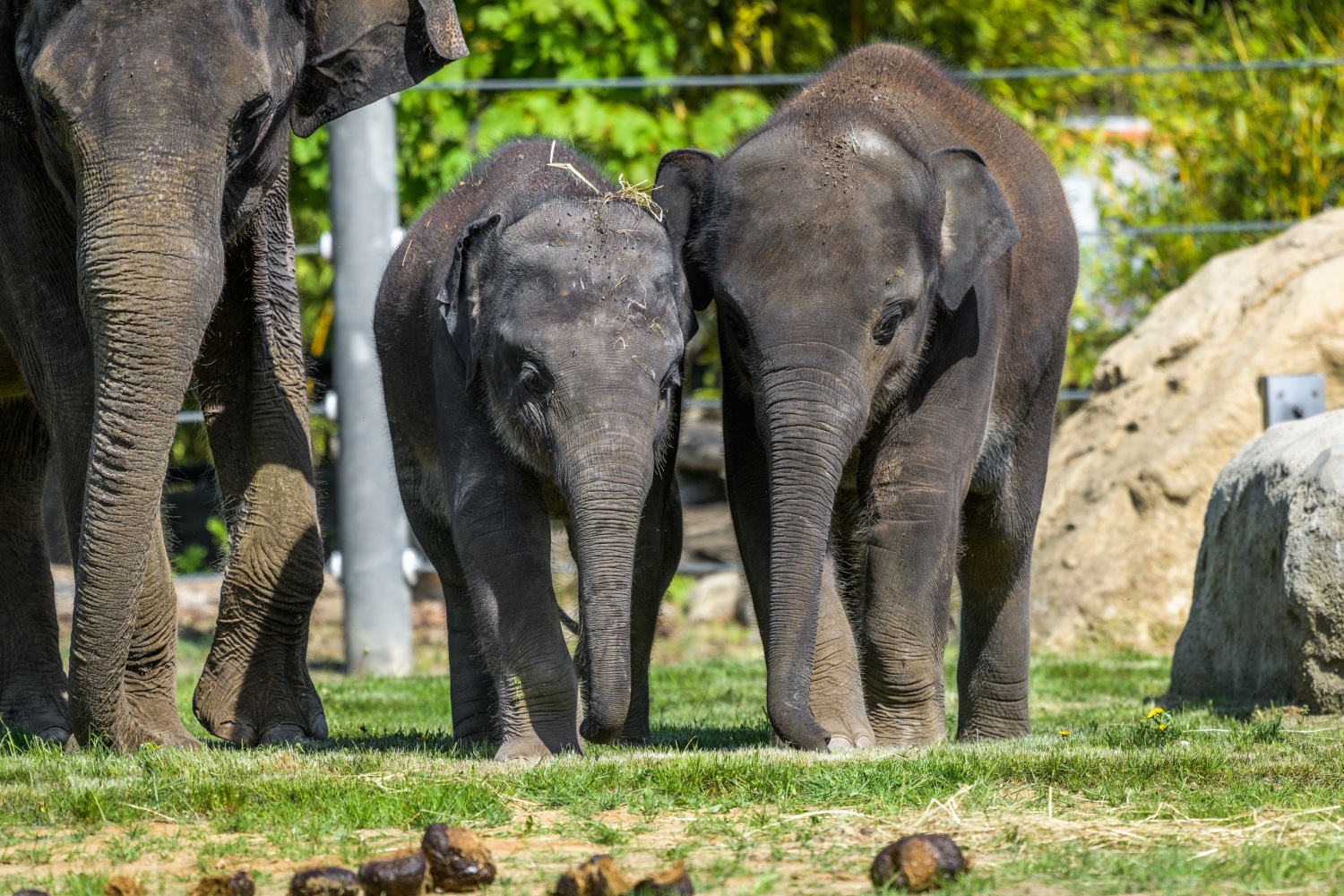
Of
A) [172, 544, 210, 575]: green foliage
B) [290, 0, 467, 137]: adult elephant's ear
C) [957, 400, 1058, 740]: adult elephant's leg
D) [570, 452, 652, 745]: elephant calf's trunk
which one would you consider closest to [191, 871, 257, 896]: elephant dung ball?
[570, 452, 652, 745]: elephant calf's trunk

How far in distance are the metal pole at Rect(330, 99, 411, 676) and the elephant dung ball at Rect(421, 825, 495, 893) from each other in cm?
612

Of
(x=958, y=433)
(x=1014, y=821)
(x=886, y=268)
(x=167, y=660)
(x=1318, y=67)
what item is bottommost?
(x=1014, y=821)

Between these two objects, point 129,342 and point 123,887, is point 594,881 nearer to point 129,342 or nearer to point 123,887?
→ point 123,887

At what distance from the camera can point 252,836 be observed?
389cm

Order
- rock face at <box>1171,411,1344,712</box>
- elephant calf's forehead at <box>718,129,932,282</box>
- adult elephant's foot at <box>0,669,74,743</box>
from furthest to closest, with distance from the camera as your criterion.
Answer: adult elephant's foot at <box>0,669,74,743</box> < rock face at <box>1171,411,1344,712</box> < elephant calf's forehead at <box>718,129,932,282</box>

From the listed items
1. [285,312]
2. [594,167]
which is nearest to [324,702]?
[285,312]

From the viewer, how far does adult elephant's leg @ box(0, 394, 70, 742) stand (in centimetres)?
655

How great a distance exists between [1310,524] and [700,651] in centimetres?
507

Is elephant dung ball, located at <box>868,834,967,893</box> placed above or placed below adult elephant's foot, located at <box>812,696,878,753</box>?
below

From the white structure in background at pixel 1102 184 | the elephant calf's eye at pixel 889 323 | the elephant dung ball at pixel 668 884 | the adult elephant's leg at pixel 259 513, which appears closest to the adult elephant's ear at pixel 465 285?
the elephant calf's eye at pixel 889 323

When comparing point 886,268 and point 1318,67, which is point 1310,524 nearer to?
point 886,268

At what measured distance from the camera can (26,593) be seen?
6.66 m

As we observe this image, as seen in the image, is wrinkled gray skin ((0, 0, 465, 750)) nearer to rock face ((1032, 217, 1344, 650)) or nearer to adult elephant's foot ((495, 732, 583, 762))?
adult elephant's foot ((495, 732, 583, 762))

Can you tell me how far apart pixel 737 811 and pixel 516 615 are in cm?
113
